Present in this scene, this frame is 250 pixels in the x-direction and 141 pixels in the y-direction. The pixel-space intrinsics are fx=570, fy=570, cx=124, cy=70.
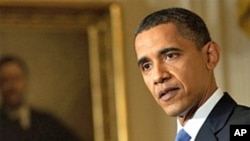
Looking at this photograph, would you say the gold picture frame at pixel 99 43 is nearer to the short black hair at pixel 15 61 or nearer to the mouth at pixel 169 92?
the short black hair at pixel 15 61

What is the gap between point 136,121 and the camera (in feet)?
5.41

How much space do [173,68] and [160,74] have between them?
0.02m

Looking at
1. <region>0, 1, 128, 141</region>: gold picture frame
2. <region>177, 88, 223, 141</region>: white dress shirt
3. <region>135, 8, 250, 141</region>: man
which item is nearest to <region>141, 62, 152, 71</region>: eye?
<region>135, 8, 250, 141</region>: man

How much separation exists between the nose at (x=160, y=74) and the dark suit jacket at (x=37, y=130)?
2.45ft

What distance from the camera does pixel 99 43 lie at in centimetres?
164

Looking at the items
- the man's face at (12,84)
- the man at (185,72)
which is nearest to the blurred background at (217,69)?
the man's face at (12,84)

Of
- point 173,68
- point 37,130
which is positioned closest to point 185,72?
point 173,68

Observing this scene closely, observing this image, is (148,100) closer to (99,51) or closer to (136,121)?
(136,121)

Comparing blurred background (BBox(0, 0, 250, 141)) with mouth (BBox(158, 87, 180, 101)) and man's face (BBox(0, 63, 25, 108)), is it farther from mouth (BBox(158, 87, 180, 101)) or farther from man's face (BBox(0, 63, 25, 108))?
mouth (BBox(158, 87, 180, 101))

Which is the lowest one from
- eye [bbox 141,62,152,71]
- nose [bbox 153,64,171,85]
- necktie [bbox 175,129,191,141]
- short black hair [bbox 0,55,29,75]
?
necktie [bbox 175,129,191,141]

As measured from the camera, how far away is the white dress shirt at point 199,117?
88 centimetres

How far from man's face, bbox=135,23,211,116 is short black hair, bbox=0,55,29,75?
2.37 feet

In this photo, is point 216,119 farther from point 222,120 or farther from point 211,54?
point 211,54

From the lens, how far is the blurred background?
1.65 metres
